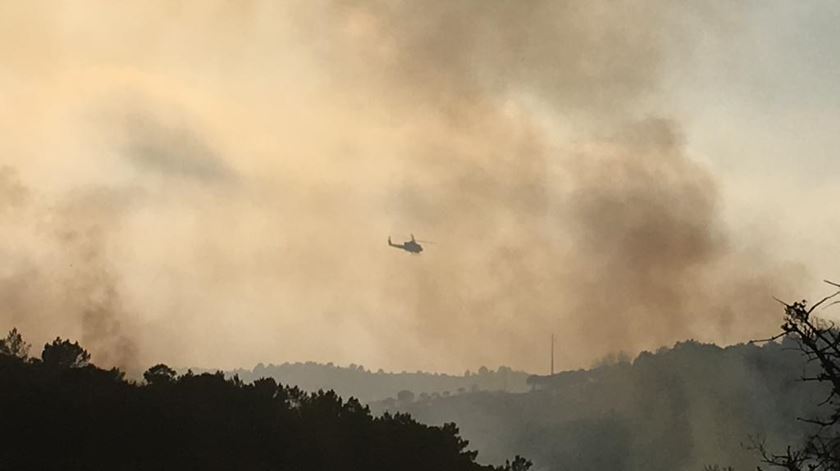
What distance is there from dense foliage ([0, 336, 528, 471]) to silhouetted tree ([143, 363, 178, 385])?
0.10m

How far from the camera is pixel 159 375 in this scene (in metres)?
60.5

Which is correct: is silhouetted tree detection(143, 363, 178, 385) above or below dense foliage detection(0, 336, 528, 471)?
above

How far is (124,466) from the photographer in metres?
43.6

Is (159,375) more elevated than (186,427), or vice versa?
(159,375)

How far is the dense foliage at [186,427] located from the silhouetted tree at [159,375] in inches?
4.1

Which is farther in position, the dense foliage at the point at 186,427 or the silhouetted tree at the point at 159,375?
the silhouetted tree at the point at 159,375

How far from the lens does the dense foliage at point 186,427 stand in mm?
44031

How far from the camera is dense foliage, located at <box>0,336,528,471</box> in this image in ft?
144

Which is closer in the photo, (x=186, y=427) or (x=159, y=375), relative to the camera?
(x=186, y=427)

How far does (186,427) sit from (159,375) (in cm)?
1176

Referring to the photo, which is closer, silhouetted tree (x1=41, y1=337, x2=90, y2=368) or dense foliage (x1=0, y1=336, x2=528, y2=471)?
dense foliage (x1=0, y1=336, x2=528, y2=471)

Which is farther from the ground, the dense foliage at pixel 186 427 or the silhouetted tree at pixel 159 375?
the silhouetted tree at pixel 159 375

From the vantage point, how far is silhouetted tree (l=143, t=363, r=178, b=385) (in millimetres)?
58203

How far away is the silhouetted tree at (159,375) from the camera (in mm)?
58203
